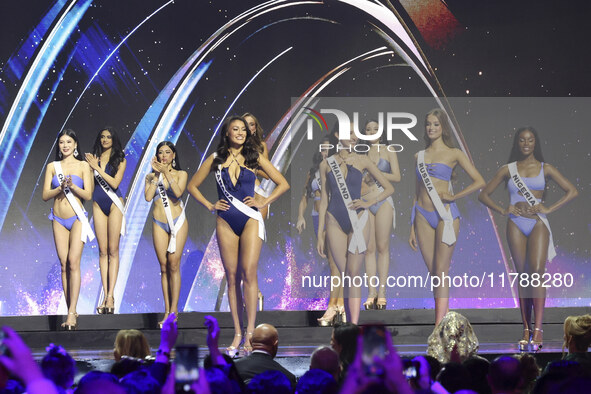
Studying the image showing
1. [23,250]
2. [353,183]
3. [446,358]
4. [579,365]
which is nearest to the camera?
[579,365]

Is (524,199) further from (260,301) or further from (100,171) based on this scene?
(100,171)

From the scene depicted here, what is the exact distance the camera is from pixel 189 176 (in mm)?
7980

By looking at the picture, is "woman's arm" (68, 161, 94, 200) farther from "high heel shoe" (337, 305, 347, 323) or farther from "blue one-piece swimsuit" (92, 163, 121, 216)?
"high heel shoe" (337, 305, 347, 323)

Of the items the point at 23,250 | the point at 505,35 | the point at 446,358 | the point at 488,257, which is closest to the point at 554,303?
the point at 488,257

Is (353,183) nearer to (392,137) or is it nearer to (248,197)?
(392,137)

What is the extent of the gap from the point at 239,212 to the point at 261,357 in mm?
2328

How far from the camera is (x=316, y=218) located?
280 inches

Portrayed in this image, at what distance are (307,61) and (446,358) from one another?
15.2 ft

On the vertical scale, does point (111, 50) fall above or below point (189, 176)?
above

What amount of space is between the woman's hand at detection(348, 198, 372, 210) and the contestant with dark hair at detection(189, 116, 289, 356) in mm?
1425

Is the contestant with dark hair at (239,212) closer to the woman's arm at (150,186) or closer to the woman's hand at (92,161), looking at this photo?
the woman's arm at (150,186)

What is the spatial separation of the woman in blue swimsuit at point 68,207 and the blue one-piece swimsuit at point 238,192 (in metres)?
1.78

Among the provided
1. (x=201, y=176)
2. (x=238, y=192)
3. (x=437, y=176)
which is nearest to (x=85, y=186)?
(x=201, y=176)

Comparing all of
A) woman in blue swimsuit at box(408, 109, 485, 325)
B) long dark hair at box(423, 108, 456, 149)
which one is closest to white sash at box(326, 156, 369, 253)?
woman in blue swimsuit at box(408, 109, 485, 325)
